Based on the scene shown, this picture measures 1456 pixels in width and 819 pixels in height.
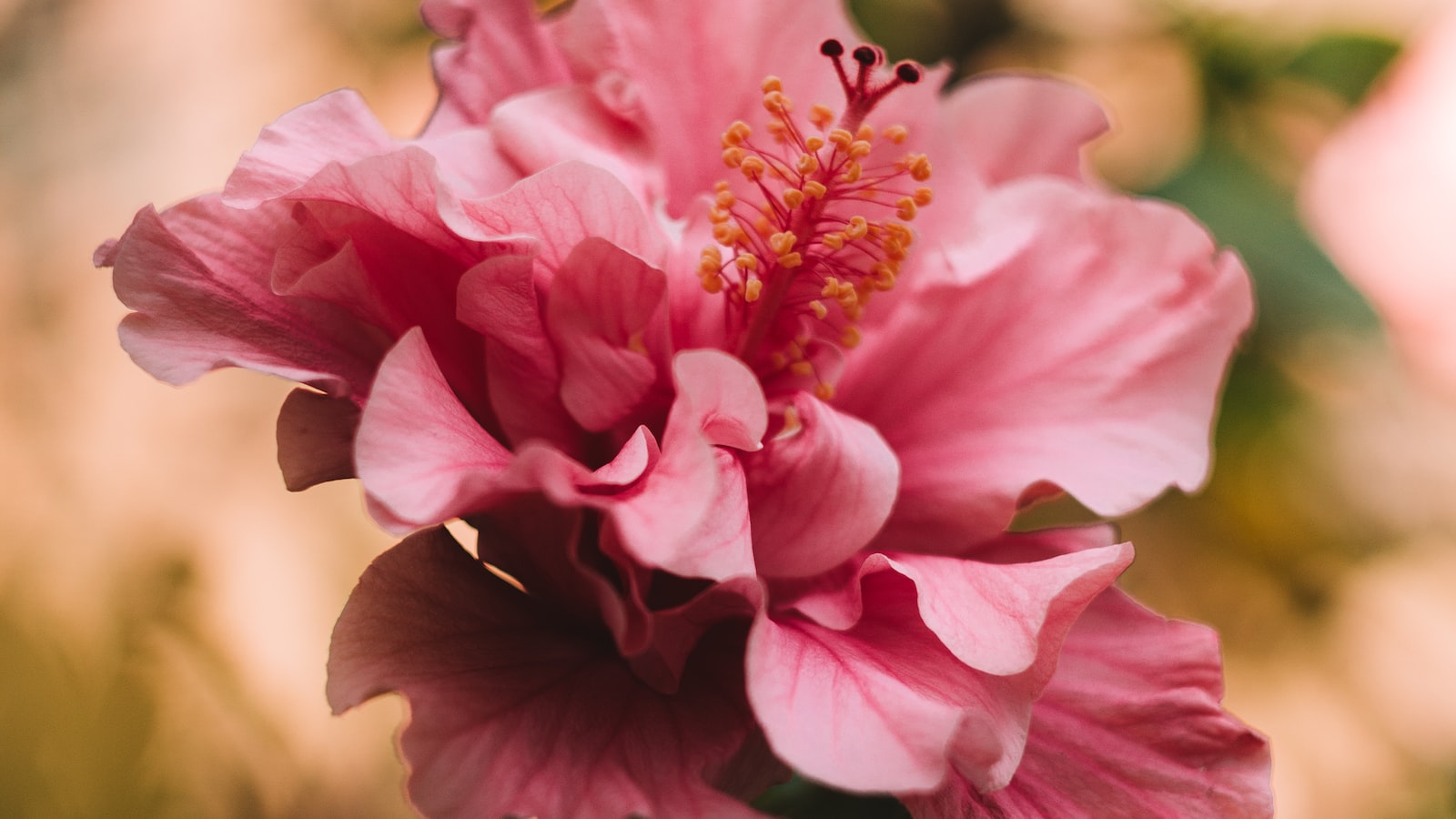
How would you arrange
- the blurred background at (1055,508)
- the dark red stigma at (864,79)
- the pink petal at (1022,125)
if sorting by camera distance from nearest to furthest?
the dark red stigma at (864,79) < the pink petal at (1022,125) < the blurred background at (1055,508)

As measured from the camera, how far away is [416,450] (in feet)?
1.10

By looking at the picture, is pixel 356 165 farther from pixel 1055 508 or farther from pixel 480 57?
pixel 1055 508

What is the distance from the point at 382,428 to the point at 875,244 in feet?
0.78

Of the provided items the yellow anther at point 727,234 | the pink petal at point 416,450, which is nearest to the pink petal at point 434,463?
the pink petal at point 416,450

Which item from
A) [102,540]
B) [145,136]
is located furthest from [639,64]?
[145,136]

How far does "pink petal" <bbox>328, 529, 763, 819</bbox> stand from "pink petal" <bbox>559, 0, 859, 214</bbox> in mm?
199

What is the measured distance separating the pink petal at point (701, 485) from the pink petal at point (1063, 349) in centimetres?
14

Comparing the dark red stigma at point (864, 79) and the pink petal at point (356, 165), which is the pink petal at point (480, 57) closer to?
the pink petal at point (356, 165)

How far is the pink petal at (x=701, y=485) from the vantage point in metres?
0.33

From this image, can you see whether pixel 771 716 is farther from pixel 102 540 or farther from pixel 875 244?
pixel 102 540

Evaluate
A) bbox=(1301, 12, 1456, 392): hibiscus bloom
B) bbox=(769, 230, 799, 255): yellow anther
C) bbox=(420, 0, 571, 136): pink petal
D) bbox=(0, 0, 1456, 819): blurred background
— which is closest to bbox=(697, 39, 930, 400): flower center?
bbox=(769, 230, 799, 255): yellow anther

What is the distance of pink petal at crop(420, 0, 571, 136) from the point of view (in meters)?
0.49

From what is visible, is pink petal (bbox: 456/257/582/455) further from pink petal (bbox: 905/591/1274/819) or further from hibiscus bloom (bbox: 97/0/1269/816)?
pink petal (bbox: 905/591/1274/819)

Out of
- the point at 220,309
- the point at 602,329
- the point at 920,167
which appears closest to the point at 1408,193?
the point at 920,167
